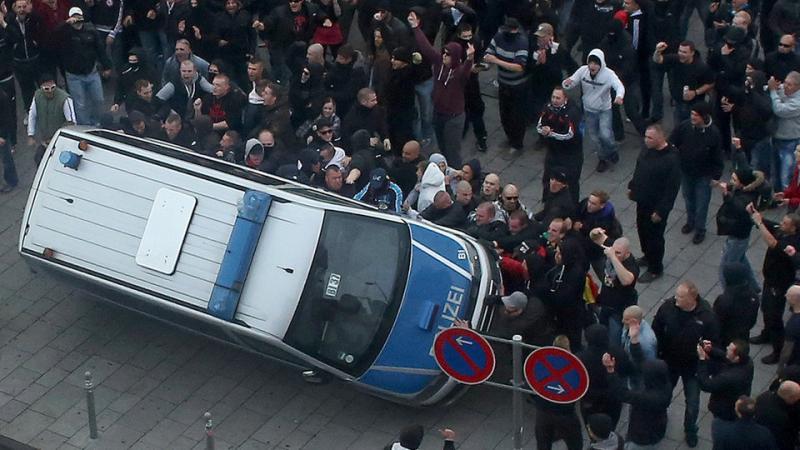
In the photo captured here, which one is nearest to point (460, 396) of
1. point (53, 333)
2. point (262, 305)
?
point (262, 305)

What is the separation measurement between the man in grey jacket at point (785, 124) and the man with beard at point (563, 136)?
2.09 m

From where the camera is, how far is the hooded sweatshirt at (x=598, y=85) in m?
17.3

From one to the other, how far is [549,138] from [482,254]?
2438mm

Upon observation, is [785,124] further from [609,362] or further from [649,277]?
[609,362]

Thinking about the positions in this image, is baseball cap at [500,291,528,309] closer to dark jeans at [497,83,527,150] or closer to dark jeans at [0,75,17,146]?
dark jeans at [497,83,527,150]

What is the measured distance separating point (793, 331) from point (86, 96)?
960cm

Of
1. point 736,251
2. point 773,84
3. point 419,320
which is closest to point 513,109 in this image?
point 773,84

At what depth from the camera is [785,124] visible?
16.6m

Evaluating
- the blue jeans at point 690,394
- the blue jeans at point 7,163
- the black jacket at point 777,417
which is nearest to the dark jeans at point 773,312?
the blue jeans at point 690,394

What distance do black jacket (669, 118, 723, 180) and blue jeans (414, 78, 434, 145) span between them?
3.09 metres

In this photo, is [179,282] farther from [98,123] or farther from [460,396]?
[98,123]

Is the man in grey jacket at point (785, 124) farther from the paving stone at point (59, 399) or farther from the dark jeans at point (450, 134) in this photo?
the paving stone at point (59, 399)

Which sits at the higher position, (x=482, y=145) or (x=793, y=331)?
(x=793, y=331)

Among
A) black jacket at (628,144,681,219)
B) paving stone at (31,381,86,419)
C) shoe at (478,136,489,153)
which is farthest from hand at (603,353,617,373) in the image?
shoe at (478,136,489,153)
